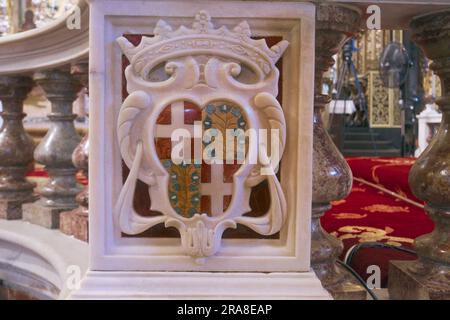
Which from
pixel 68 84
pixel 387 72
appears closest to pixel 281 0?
pixel 68 84

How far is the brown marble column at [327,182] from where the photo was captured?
945 millimetres

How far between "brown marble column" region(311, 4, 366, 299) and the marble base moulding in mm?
145

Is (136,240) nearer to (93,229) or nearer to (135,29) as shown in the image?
(93,229)

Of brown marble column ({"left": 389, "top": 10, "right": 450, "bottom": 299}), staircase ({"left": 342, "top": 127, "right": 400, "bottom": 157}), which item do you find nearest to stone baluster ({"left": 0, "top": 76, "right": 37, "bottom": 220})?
brown marble column ({"left": 389, "top": 10, "right": 450, "bottom": 299})

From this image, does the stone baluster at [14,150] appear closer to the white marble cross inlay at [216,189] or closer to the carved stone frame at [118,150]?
the carved stone frame at [118,150]

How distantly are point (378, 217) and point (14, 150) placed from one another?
1.40 metres

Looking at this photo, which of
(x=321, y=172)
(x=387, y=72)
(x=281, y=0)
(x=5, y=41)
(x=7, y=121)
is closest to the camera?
(x=281, y=0)

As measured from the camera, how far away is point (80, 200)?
55.7 inches

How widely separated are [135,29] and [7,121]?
3.69ft

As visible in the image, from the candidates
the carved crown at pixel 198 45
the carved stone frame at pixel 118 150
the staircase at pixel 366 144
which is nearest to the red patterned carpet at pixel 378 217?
the carved stone frame at pixel 118 150

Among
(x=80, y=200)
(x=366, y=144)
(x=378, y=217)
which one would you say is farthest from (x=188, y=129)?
(x=366, y=144)

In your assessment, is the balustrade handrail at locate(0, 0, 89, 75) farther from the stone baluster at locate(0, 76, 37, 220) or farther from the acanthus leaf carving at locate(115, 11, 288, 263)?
the acanthus leaf carving at locate(115, 11, 288, 263)

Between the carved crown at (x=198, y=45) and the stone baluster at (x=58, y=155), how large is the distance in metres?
0.85

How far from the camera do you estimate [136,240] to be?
2.82 ft
